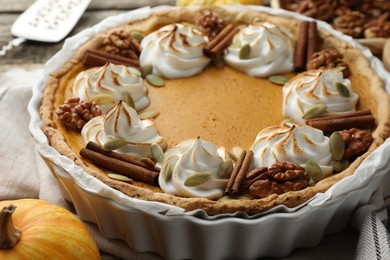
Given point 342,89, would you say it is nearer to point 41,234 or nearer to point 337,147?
point 337,147

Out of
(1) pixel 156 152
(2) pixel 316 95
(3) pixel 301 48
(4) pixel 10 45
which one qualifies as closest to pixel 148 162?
(1) pixel 156 152

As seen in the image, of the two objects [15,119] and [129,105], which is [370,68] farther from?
[15,119]

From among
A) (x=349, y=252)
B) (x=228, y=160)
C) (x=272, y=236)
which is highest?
(x=228, y=160)

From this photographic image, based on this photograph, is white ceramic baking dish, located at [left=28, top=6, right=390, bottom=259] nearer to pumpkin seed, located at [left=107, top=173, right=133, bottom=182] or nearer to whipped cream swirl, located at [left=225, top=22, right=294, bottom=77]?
pumpkin seed, located at [left=107, top=173, right=133, bottom=182]

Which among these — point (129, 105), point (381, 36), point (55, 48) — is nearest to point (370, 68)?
point (381, 36)

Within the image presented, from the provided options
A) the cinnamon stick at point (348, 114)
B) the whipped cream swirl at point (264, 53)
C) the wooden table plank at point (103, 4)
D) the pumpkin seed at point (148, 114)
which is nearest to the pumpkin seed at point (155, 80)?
the pumpkin seed at point (148, 114)

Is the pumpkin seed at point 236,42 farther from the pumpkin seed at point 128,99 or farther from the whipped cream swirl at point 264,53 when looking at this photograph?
the pumpkin seed at point 128,99

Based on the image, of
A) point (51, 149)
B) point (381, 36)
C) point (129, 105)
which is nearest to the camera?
point (51, 149)
